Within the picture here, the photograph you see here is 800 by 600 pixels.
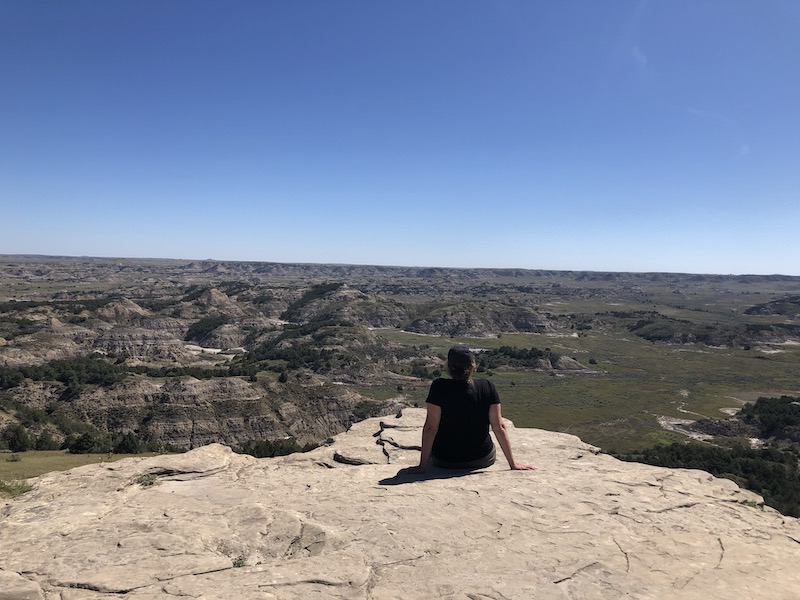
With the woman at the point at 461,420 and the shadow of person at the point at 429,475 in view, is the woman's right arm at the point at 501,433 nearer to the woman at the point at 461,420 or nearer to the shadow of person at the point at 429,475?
the woman at the point at 461,420

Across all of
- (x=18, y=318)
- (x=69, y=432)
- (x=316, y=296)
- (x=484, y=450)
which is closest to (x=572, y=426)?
(x=69, y=432)

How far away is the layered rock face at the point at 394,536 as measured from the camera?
5.46 metres

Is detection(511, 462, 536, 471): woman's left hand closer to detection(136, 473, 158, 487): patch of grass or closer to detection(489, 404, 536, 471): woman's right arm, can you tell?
detection(489, 404, 536, 471): woman's right arm

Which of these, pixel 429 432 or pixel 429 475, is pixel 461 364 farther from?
pixel 429 475

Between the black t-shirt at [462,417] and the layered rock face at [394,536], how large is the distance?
0.44 m

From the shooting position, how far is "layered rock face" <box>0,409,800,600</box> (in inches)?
215

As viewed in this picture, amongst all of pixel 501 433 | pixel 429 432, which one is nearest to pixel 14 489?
pixel 429 432

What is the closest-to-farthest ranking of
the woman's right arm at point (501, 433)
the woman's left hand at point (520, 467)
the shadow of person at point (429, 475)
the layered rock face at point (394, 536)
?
the layered rock face at point (394, 536)
the woman's right arm at point (501, 433)
the shadow of person at point (429, 475)
the woman's left hand at point (520, 467)

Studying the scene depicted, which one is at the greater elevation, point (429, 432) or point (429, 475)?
point (429, 432)

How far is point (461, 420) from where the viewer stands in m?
8.34

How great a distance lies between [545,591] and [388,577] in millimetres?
1769

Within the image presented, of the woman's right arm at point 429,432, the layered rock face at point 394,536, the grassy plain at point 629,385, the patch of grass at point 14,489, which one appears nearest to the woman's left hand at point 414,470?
the woman's right arm at point 429,432

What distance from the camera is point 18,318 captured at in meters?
102

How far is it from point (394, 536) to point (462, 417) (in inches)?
95.1
